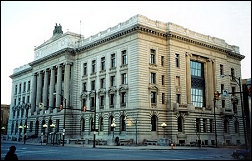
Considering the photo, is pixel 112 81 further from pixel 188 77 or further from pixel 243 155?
pixel 243 155

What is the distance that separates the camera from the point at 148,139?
162 ft

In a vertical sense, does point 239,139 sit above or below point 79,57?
below

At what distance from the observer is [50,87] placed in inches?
2840

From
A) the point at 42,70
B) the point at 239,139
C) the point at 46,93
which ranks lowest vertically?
the point at 239,139

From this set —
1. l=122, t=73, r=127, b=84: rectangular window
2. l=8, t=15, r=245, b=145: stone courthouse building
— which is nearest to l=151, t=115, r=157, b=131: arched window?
l=8, t=15, r=245, b=145: stone courthouse building

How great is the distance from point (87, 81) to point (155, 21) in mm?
19269

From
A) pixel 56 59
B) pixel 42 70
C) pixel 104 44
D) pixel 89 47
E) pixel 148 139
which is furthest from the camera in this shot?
pixel 42 70

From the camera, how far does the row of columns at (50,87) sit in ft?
219

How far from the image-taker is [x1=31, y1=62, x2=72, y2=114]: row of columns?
6675 centimetres

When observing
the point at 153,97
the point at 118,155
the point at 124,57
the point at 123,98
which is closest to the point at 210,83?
the point at 153,97

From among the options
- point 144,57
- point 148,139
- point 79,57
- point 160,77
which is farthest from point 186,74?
point 79,57

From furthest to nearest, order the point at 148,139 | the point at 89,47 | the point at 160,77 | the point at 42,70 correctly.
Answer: the point at 42,70, the point at 89,47, the point at 160,77, the point at 148,139

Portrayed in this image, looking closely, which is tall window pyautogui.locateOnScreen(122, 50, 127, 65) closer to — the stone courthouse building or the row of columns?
the stone courthouse building

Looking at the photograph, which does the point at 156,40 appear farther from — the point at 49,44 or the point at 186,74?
the point at 49,44
